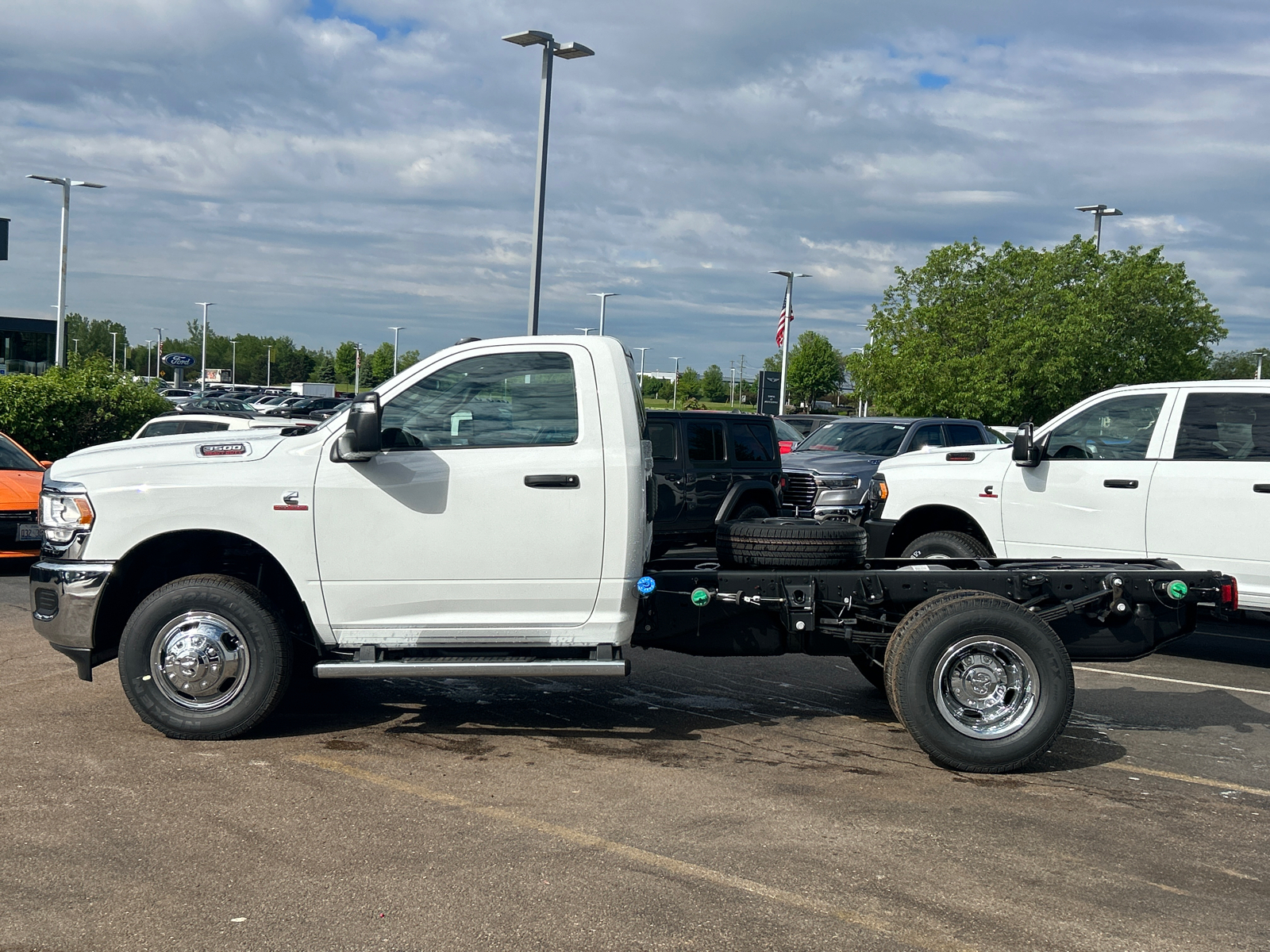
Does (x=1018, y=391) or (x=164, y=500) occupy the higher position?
(x=1018, y=391)

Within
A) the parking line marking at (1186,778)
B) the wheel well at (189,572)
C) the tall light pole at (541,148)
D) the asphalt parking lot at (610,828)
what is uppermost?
the tall light pole at (541,148)

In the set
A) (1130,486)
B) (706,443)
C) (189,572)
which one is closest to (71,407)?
(706,443)

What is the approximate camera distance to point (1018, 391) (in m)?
37.4

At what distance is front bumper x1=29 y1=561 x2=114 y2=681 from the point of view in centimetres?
612

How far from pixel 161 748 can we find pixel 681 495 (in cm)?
831

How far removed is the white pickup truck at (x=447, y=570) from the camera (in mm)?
6039

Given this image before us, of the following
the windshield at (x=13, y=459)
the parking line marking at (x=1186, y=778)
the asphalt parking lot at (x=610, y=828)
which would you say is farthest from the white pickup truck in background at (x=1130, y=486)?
the windshield at (x=13, y=459)

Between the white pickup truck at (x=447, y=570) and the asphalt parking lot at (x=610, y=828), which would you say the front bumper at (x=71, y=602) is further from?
the asphalt parking lot at (x=610, y=828)

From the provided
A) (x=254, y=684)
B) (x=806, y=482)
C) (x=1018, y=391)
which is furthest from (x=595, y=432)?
(x=1018, y=391)

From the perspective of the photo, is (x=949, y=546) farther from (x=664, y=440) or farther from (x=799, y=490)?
(x=799, y=490)

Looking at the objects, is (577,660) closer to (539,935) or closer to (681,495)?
(539,935)

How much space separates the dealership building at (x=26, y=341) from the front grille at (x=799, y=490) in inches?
2599

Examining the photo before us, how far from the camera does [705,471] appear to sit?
14.0 meters

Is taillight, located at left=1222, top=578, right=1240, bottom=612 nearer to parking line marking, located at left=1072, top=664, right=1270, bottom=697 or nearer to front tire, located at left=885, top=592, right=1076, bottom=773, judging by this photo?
front tire, located at left=885, top=592, right=1076, bottom=773
